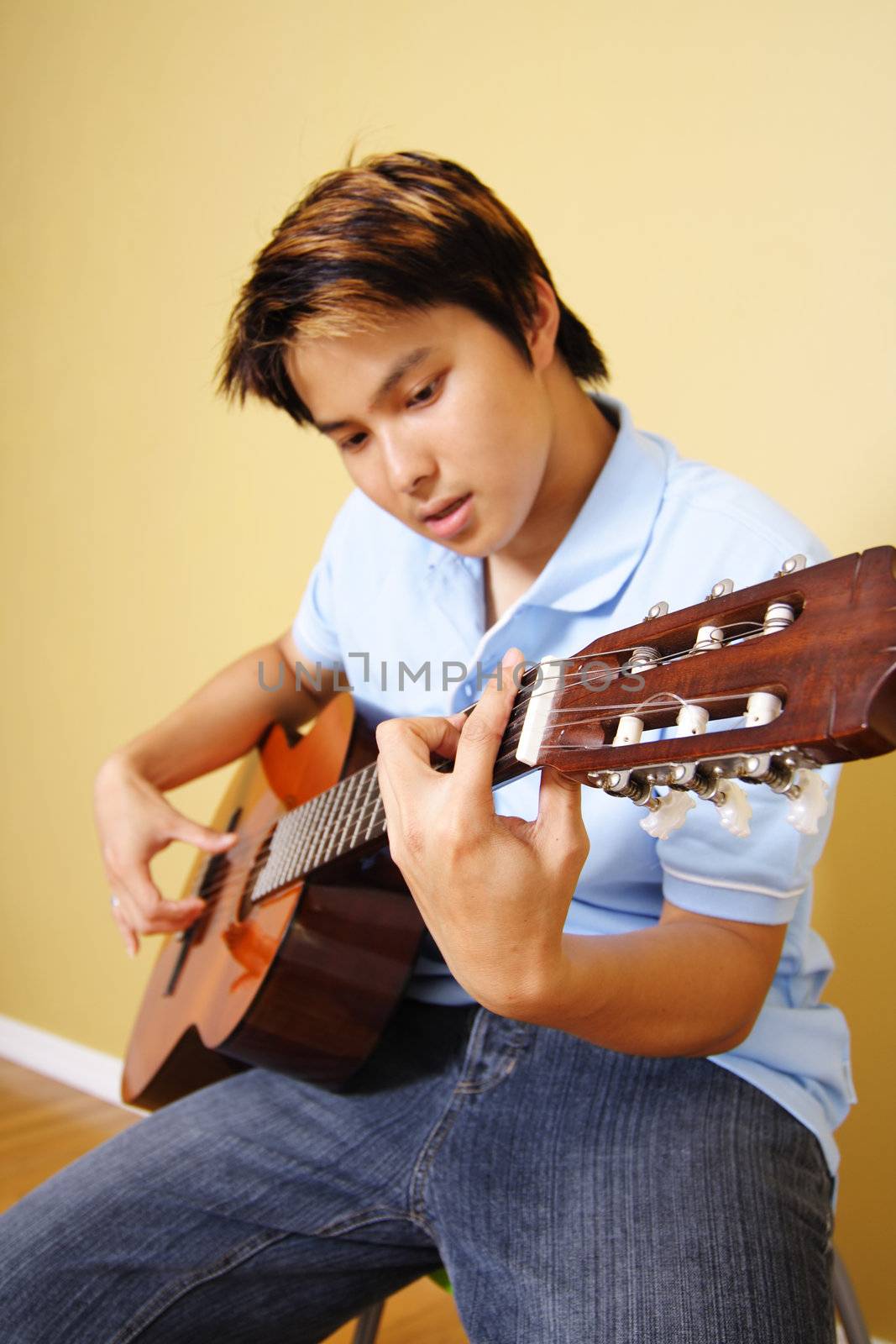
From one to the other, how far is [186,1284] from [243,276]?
61.0 inches

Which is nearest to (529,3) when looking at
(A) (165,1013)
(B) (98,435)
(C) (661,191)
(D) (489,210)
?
(C) (661,191)

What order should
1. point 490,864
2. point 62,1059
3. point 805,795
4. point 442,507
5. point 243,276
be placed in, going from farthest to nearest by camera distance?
point 62,1059 → point 243,276 → point 442,507 → point 490,864 → point 805,795

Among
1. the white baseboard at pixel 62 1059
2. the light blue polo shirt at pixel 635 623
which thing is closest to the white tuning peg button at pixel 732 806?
the light blue polo shirt at pixel 635 623

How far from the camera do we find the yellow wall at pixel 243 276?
1222 millimetres

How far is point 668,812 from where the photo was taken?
0.57 metres

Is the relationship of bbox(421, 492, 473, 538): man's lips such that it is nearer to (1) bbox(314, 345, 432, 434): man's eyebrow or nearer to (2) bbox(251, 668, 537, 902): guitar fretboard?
(1) bbox(314, 345, 432, 434): man's eyebrow

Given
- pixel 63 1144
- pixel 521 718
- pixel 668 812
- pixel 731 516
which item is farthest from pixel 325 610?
pixel 63 1144

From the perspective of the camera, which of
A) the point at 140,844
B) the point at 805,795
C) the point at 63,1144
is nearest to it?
the point at 805,795

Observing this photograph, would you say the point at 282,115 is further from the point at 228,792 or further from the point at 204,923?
the point at 204,923

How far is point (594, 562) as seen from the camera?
970 mm

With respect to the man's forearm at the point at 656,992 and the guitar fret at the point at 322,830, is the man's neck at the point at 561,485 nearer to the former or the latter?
the guitar fret at the point at 322,830

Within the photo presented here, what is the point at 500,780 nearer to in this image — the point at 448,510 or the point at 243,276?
the point at 448,510

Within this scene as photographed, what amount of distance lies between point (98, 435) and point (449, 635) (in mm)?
1291

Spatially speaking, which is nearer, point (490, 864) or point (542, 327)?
point (490, 864)
